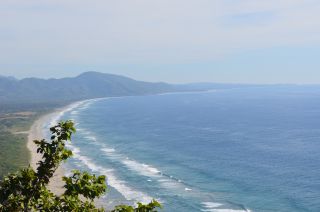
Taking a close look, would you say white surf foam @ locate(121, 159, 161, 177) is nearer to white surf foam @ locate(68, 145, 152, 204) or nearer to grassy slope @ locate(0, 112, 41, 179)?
white surf foam @ locate(68, 145, 152, 204)

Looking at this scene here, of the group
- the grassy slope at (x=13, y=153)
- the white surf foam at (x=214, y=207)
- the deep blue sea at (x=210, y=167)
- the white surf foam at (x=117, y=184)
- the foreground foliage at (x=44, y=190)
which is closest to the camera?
the foreground foliage at (x=44, y=190)

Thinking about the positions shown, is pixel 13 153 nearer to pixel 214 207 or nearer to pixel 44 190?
Result: pixel 214 207

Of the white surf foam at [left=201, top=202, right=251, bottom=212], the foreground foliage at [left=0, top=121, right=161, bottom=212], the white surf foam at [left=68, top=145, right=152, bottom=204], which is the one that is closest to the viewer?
the foreground foliage at [left=0, top=121, right=161, bottom=212]

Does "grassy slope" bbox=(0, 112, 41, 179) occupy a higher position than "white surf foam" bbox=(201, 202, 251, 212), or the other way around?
"grassy slope" bbox=(0, 112, 41, 179)

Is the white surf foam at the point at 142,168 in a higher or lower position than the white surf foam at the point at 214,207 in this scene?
higher

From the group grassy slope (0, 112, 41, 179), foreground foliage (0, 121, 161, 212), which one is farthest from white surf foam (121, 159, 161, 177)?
foreground foliage (0, 121, 161, 212)

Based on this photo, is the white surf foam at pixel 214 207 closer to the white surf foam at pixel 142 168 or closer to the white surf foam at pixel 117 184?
the white surf foam at pixel 117 184

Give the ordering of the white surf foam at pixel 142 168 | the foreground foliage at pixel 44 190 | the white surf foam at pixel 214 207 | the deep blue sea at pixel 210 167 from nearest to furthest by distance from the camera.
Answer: the foreground foliage at pixel 44 190, the white surf foam at pixel 214 207, the deep blue sea at pixel 210 167, the white surf foam at pixel 142 168

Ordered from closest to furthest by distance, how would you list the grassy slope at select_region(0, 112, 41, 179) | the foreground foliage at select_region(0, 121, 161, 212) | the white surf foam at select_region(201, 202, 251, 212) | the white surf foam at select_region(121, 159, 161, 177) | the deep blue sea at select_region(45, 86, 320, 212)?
1. the foreground foliage at select_region(0, 121, 161, 212)
2. the white surf foam at select_region(201, 202, 251, 212)
3. the deep blue sea at select_region(45, 86, 320, 212)
4. the white surf foam at select_region(121, 159, 161, 177)
5. the grassy slope at select_region(0, 112, 41, 179)

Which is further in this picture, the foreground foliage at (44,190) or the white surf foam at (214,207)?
the white surf foam at (214,207)

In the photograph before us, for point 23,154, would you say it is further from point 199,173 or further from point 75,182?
point 75,182

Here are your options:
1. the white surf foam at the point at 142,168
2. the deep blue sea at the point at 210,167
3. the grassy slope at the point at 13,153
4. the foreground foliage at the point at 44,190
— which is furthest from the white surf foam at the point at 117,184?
the foreground foliage at the point at 44,190
